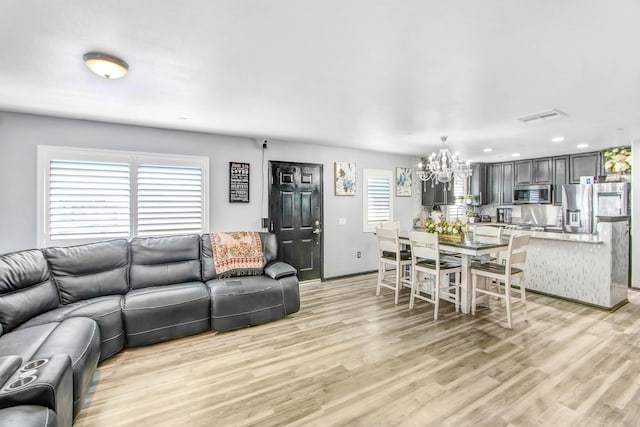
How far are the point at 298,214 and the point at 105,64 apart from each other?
3.38m

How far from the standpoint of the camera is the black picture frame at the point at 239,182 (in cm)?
451

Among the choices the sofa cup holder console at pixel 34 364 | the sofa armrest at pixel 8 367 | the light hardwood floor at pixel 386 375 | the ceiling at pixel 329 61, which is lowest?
the light hardwood floor at pixel 386 375

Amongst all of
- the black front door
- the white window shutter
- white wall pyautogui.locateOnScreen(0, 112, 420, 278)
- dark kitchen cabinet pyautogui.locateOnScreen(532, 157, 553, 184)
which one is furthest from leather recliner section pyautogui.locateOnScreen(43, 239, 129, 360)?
dark kitchen cabinet pyautogui.locateOnScreen(532, 157, 553, 184)

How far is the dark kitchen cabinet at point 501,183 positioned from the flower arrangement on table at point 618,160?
1653 millimetres

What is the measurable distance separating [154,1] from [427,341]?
339 cm

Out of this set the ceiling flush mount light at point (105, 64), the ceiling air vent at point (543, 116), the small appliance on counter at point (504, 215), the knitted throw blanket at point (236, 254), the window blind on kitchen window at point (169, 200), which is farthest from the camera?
the small appliance on counter at point (504, 215)

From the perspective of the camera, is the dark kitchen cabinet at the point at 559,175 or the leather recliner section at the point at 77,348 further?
the dark kitchen cabinet at the point at 559,175

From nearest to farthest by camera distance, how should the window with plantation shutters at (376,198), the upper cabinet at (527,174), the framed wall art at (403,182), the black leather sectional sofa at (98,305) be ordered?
1. the black leather sectional sofa at (98,305)
2. the upper cabinet at (527,174)
3. the window with plantation shutters at (376,198)
4. the framed wall art at (403,182)

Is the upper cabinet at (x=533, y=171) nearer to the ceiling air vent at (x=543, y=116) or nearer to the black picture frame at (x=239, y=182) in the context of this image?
the ceiling air vent at (x=543, y=116)

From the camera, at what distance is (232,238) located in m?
3.92

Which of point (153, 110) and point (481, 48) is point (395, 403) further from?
point (153, 110)

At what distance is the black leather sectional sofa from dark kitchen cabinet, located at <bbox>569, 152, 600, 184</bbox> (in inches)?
229

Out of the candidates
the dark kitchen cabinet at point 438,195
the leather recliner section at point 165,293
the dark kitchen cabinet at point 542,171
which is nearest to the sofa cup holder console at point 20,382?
the leather recliner section at point 165,293

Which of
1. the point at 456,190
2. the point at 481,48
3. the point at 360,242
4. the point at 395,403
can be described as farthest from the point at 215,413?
the point at 456,190
